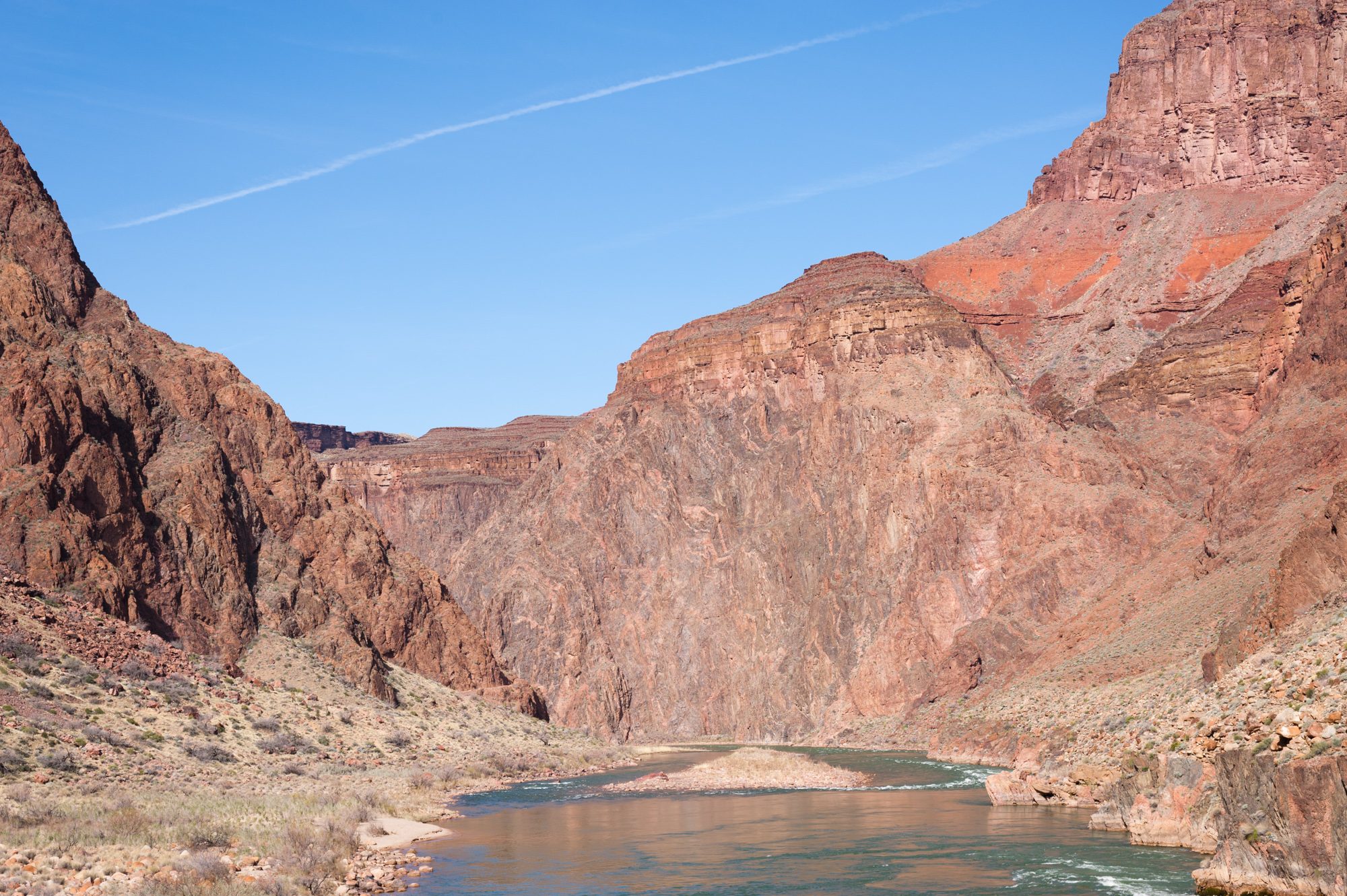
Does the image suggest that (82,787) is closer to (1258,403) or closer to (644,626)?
(1258,403)

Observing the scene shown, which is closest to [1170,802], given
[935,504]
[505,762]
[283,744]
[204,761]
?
[204,761]

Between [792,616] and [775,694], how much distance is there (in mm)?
7322

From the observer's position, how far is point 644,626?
13662cm

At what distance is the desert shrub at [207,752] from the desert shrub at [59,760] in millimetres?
6903

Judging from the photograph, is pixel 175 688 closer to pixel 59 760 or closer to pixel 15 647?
pixel 15 647

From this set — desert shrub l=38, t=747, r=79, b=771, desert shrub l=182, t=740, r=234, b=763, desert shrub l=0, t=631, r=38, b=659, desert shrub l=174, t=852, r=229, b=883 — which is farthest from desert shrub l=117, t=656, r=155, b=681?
desert shrub l=174, t=852, r=229, b=883

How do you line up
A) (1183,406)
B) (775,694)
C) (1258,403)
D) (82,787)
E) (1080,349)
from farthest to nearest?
(1080,349)
(775,694)
(1183,406)
(1258,403)
(82,787)

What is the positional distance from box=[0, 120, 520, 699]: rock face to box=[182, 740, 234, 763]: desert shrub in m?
11.8

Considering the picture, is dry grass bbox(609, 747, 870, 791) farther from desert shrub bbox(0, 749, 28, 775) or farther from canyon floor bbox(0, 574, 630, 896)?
desert shrub bbox(0, 749, 28, 775)

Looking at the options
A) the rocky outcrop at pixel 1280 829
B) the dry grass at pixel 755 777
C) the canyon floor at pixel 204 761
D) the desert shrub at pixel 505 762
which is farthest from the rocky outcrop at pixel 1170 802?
the desert shrub at pixel 505 762

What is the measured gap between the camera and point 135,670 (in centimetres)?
5619

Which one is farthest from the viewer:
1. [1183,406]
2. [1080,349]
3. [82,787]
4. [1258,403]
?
[1080,349]

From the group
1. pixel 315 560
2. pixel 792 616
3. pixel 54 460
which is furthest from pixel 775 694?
pixel 54 460

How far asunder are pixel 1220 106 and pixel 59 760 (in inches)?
5763
